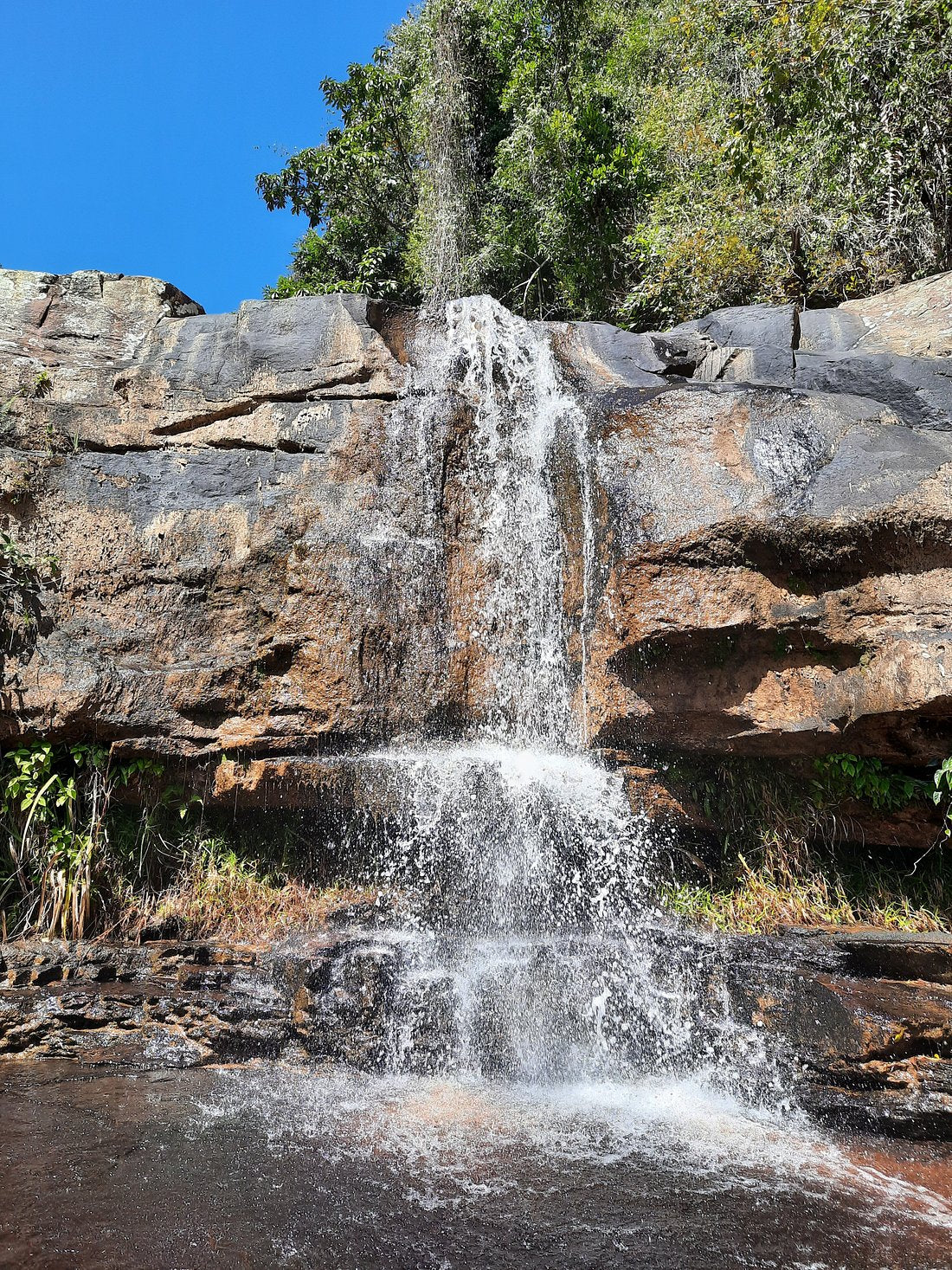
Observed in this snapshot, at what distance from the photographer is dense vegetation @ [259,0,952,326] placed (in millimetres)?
9117

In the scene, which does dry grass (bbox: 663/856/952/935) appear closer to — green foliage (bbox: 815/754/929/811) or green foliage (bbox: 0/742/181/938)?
green foliage (bbox: 815/754/929/811)

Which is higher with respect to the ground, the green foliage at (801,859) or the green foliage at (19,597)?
the green foliage at (19,597)

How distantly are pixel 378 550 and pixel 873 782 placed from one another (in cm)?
398

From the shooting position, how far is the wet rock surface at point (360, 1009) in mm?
4953

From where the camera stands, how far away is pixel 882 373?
293 inches

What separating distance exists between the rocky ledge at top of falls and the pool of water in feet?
7.82

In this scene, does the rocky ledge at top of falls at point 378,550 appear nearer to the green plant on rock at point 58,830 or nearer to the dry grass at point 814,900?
the green plant on rock at point 58,830

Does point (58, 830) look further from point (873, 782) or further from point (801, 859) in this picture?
point (873, 782)

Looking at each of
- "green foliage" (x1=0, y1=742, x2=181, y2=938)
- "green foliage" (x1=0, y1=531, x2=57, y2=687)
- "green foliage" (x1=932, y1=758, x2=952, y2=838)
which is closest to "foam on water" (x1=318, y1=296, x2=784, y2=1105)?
"green foliage" (x1=0, y1=742, x2=181, y2=938)

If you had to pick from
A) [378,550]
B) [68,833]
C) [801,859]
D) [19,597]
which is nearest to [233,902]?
[68,833]

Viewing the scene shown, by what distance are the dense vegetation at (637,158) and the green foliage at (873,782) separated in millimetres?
6038

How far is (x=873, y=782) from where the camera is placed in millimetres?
6164

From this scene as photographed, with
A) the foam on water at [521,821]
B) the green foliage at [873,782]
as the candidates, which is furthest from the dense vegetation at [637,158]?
the green foliage at [873,782]

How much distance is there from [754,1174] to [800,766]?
124 inches
